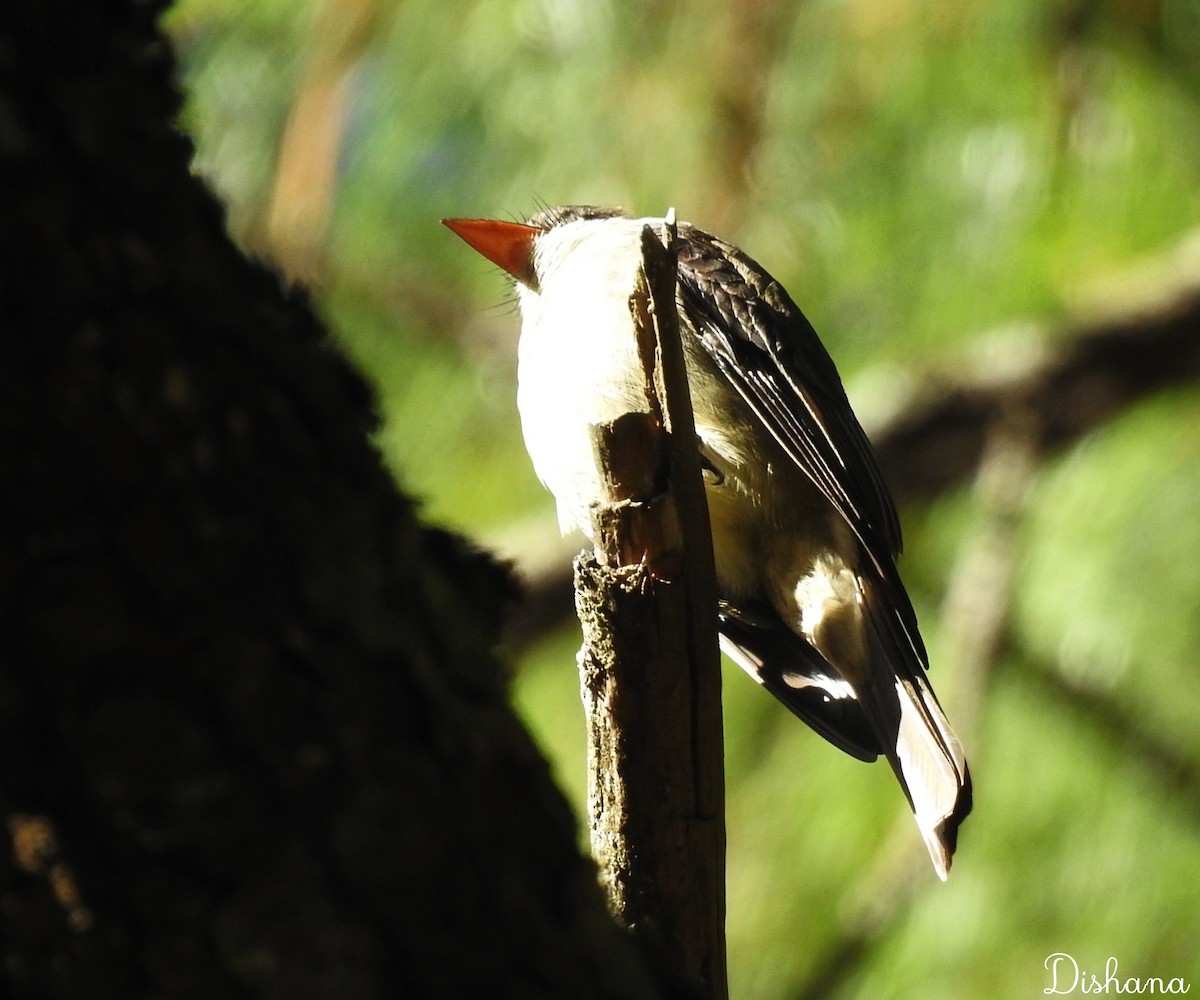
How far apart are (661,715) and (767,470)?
4.58 ft

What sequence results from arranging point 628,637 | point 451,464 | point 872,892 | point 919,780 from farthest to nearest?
point 451,464 < point 872,892 < point 919,780 < point 628,637

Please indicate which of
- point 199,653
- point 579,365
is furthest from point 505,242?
point 199,653

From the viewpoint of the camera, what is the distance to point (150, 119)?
3.88ft

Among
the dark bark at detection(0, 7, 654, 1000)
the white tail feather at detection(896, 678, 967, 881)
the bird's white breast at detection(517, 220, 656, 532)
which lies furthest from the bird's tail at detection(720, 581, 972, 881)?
the dark bark at detection(0, 7, 654, 1000)

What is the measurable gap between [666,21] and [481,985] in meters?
3.98

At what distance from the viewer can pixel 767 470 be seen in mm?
3361

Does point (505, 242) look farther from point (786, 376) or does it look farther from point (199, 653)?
point (199, 653)

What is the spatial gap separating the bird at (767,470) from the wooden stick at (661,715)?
886 mm

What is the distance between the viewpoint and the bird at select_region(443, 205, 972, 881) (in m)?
3.14

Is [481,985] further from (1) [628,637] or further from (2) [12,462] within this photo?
(1) [628,637]

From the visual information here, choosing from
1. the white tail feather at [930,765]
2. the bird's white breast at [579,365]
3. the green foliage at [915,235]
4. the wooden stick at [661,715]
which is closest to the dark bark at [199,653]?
the wooden stick at [661,715]

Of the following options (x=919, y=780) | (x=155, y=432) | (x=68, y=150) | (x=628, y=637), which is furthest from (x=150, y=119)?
(x=919, y=780)

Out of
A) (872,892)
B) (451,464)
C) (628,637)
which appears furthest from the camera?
(451,464)

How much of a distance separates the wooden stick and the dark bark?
823mm
